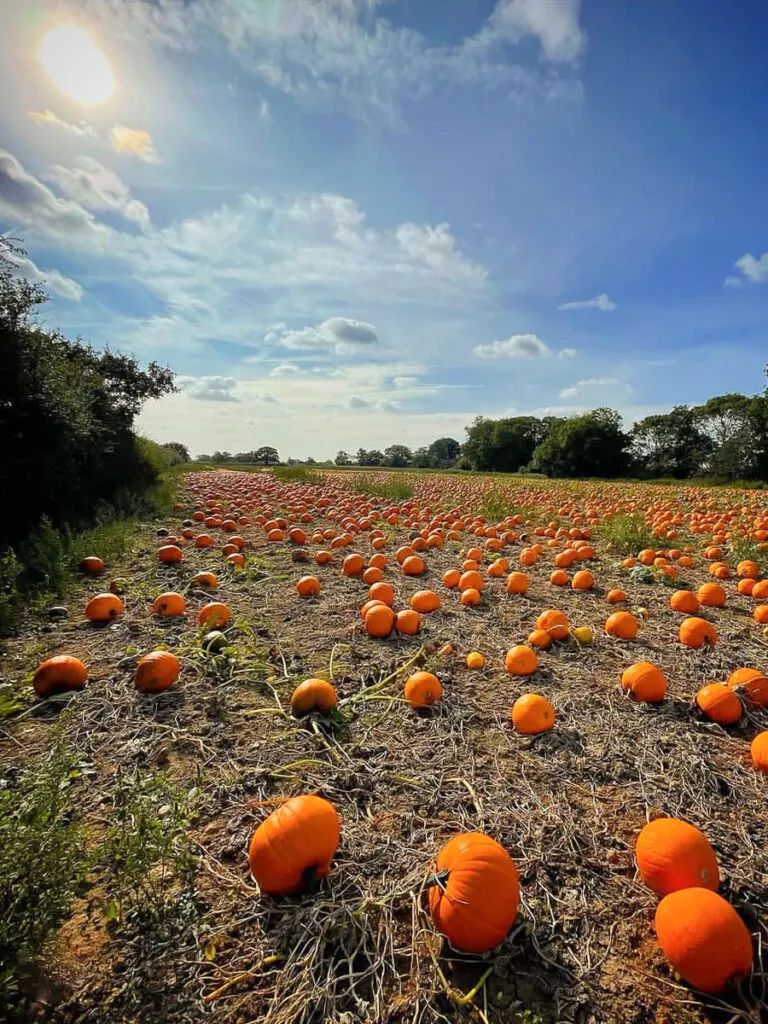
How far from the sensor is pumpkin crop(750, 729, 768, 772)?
8.74ft

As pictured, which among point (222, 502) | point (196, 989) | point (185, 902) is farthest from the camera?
point (222, 502)

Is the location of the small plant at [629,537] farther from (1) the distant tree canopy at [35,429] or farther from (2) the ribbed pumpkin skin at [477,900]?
(1) the distant tree canopy at [35,429]

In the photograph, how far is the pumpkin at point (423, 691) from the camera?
130 inches

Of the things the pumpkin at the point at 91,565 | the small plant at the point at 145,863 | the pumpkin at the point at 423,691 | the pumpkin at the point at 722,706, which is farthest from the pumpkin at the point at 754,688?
the pumpkin at the point at 91,565

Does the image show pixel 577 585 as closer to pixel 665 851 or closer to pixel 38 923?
pixel 665 851

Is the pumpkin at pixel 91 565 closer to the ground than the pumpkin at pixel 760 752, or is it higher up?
higher up

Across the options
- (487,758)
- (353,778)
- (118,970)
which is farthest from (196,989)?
(487,758)

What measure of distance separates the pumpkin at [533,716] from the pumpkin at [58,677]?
3268mm

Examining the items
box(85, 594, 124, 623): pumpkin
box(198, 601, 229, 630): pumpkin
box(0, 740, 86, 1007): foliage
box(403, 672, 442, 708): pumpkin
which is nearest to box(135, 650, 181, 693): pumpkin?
box(198, 601, 229, 630): pumpkin

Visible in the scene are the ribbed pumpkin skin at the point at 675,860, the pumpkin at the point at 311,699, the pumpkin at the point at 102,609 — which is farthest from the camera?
the pumpkin at the point at 102,609

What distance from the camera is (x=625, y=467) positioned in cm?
4847

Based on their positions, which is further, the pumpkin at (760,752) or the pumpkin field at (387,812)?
the pumpkin at (760,752)

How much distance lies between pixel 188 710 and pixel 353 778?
1.41 meters

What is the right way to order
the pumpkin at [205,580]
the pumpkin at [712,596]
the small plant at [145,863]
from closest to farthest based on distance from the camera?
the small plant at [145,863], the pumpkin at [712,596], the pumpkin at [205,580]
